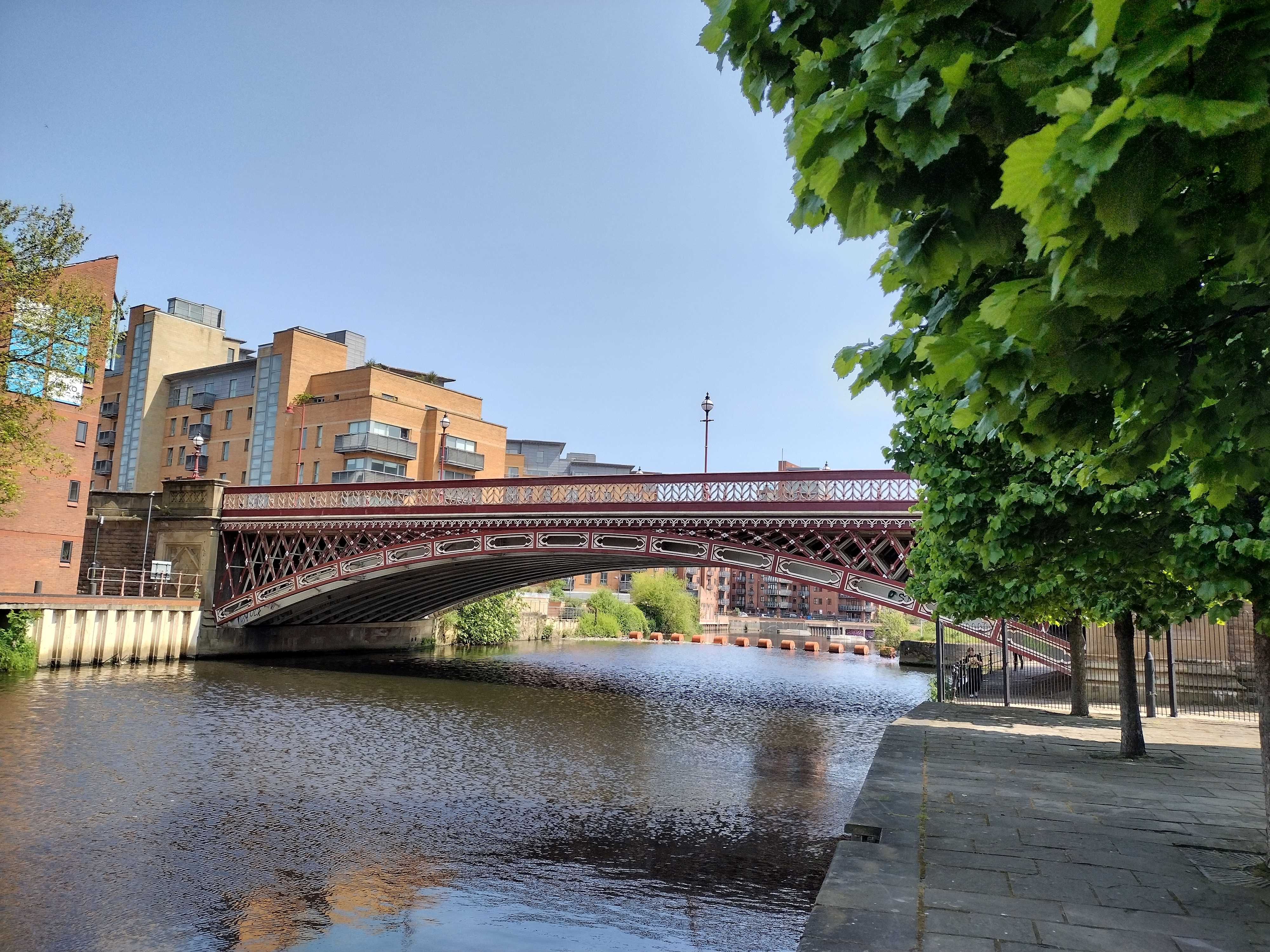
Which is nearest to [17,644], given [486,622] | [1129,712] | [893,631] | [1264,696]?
[486,622]

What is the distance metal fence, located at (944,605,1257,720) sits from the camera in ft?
71.5

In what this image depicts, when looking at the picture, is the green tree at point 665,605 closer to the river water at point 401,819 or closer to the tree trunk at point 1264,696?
the river water at point 401,819

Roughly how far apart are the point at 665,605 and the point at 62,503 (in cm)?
5430

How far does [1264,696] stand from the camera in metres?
8.12

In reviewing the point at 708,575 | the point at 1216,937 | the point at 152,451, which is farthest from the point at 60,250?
the point at 708,575

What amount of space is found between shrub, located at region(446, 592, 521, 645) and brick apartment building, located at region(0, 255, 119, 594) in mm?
21547

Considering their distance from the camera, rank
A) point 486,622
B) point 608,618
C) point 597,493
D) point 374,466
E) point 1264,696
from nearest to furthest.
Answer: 1. point 1264,696
2. point 597,493
3. point 486,622
4. point 374,466
5. point 608,618

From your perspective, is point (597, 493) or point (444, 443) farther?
point (444, 443)

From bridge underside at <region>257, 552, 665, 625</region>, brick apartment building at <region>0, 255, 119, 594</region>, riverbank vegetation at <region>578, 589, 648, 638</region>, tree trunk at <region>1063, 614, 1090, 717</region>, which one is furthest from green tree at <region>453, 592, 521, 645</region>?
tree trunk at <region>1063, 614, 1090, 717</region>

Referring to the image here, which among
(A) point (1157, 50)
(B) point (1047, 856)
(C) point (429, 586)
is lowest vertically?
(B) point (1047, 856)

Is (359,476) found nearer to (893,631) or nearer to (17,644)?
(17,644)

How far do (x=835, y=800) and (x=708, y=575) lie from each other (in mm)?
109916

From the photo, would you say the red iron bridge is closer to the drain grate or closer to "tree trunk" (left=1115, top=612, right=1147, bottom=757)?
"tree trunk" (left=1115, top=612, right=1147, bottom=757)

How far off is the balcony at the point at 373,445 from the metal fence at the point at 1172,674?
132 ft
